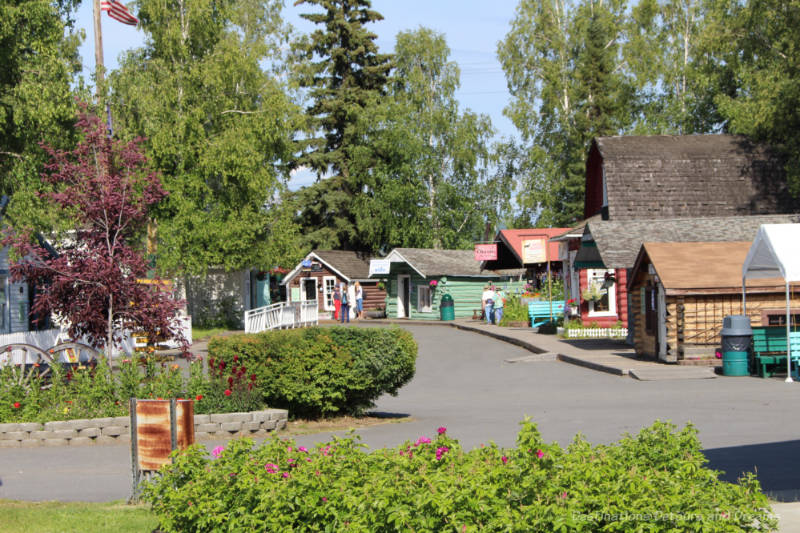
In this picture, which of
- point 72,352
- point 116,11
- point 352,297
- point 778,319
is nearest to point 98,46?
point 116,11

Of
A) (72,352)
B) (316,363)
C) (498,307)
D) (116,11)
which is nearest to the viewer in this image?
(316,363)

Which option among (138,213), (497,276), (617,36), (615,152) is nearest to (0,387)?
(138,213)

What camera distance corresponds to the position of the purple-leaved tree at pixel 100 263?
599 inches

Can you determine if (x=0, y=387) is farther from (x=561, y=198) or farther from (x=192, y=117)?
(x=561, y=198)

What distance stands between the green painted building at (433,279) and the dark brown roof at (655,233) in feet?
67.4

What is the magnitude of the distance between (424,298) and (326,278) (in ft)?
26.1

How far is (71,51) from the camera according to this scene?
3581 cm

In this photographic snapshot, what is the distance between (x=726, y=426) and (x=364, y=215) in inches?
1973

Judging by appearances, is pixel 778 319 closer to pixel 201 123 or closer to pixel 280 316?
pixel 280 316

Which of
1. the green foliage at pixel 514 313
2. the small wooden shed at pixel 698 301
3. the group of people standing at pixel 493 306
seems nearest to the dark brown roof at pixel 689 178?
the green foliage at pixel 514 313

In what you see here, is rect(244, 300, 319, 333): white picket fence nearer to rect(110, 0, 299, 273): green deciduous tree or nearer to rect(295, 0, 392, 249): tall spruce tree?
rect(110, 0, 299, 273): green deciduous tree

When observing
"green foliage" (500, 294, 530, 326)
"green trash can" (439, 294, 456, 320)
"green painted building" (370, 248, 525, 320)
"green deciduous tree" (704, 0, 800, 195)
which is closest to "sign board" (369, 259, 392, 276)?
"green painted building" (370, 248, 525, 320)

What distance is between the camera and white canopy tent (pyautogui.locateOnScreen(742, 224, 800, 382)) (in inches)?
707

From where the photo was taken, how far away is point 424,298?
5200 cm
